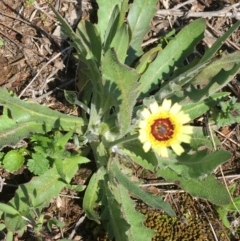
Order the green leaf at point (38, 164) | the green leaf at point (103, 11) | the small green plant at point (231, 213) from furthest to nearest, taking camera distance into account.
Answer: the small green plant at point (231, 213) < the green leaf at point (103, 11) < the green leaf at point (38, 164)

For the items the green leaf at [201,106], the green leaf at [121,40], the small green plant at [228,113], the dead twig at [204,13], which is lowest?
the small green plant at [228,113]

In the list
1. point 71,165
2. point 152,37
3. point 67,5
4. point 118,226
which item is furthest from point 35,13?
point 118,226

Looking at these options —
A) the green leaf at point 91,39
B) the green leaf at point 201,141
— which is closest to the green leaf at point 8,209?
the green leaf at point 91,39

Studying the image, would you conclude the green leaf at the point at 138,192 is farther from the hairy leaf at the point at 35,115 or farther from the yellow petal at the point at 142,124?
the yellow petal at the point at 142,124

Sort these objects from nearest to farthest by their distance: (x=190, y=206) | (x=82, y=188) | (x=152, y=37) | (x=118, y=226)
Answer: (x=118, y=226) → (x=82, y=188) → (x=190, y=206) → (x=152, y=37)

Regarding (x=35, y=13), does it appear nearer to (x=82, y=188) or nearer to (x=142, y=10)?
(x=142, y=10)

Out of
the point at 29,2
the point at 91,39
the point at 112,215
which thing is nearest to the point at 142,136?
the point at 112,215

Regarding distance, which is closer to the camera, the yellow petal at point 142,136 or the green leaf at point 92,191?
the yellow petal at point 142,136
